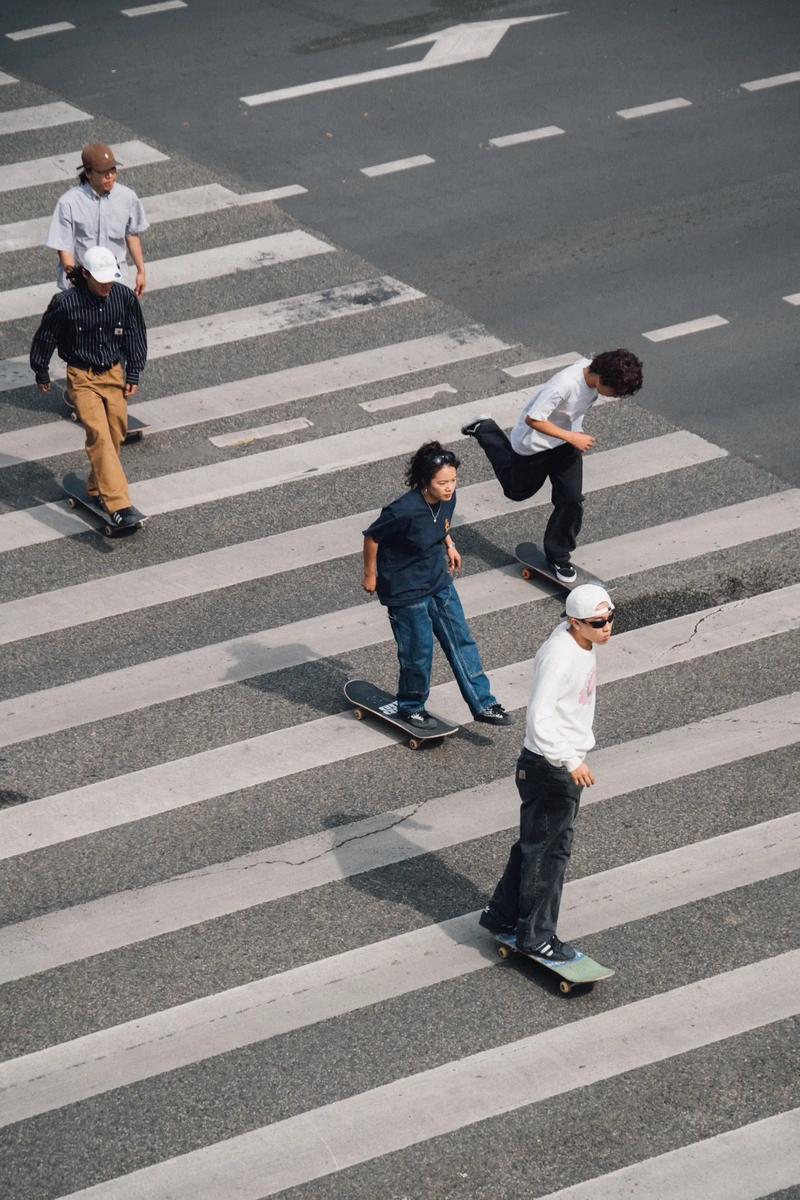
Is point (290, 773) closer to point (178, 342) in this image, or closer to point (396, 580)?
point (396, 580)

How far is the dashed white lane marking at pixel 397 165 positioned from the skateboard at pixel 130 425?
5.01 metres

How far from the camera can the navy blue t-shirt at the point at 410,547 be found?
31.5ft

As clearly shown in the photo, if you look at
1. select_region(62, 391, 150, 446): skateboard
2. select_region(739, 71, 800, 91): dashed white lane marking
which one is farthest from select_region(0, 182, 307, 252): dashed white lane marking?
select_region(739, 71, 800, 91): dashed white lane marking

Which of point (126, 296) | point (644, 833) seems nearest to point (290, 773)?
point (644, 833)

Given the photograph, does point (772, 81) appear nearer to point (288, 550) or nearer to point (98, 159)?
point (98, 159)

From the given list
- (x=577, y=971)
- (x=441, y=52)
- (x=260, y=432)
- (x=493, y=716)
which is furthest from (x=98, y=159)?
(x=441, y=52)

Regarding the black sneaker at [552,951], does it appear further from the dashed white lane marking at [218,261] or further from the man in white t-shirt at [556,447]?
the dashed white lane marking at [218,261]

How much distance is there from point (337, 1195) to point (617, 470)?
23.2 feet

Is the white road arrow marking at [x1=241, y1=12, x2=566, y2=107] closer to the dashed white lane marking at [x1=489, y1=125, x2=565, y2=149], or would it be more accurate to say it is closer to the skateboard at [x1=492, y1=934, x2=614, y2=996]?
the dashed white lane marking at [x1=489, y1=125, x2=565, y2=149]

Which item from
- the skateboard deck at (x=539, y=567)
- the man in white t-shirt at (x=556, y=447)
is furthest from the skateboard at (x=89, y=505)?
the skateboard deck at (x=539, y=567)

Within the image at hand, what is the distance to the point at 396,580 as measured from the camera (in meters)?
9.73

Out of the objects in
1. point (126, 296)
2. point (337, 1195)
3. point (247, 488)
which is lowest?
point (337, 1195)

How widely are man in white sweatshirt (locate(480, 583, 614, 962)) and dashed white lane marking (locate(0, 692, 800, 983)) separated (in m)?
1.08

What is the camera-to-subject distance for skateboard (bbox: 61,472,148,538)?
12199mm
